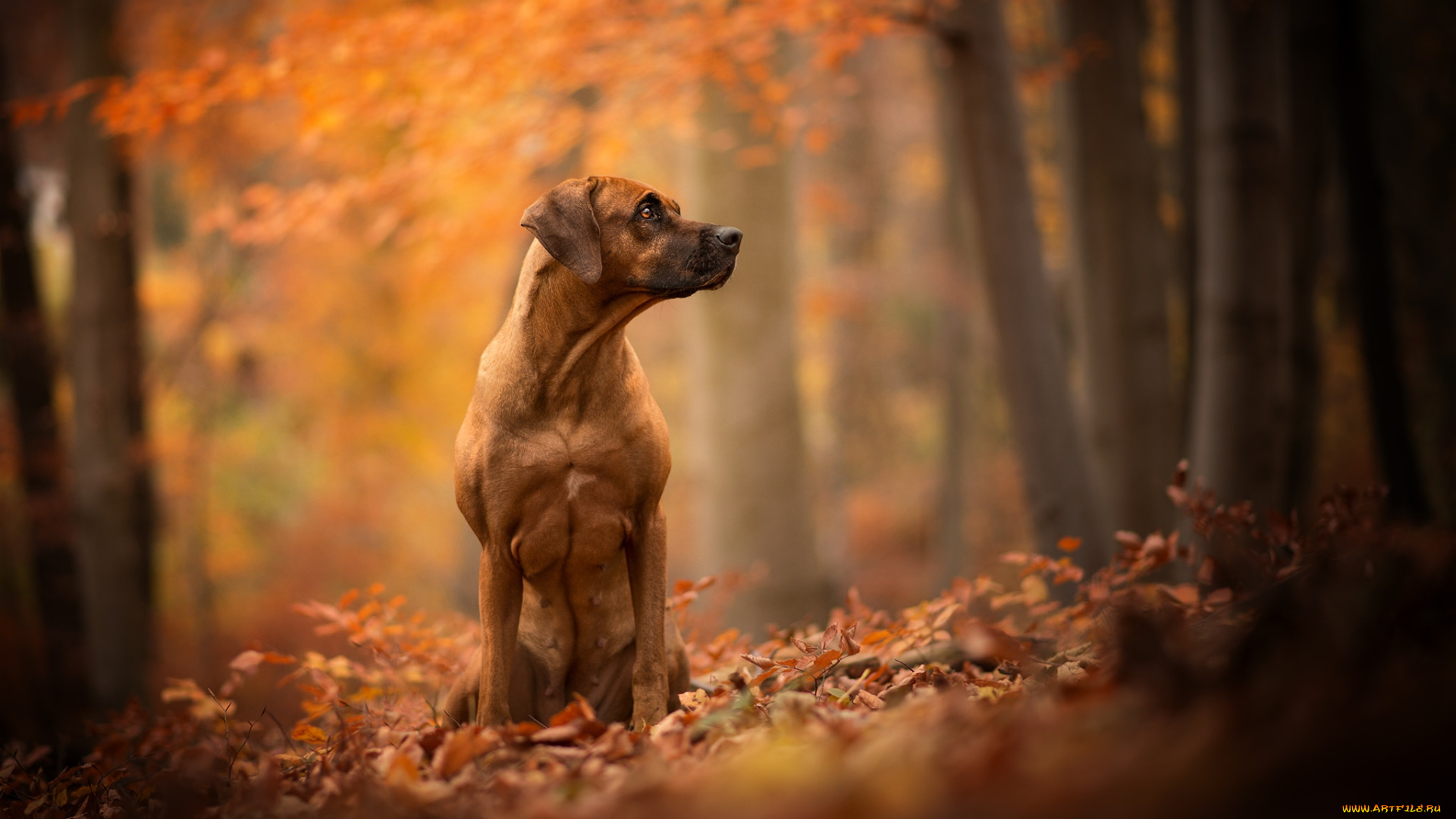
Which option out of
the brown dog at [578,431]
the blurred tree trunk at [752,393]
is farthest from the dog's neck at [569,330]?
the blurred tree trunk at [752,393]

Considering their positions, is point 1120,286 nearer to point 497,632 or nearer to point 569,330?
point 569,330

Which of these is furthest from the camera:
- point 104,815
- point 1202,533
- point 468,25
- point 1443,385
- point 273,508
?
point 273,508

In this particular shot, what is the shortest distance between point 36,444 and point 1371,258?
12670 mm

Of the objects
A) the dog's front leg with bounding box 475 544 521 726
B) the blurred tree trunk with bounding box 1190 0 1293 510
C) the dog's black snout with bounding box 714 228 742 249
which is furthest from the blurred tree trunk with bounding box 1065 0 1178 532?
the dog's front leg with bounding box 475 544 521 726

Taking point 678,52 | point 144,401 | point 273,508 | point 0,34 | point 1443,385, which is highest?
point 0,34

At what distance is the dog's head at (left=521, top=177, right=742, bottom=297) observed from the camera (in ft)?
11.5

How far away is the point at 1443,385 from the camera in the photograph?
8.12m

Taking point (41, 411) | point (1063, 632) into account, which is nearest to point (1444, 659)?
point (1063, 632)

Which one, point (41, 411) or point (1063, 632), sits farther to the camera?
point (41, 411)

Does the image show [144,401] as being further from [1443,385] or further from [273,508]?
→ [1443,385]

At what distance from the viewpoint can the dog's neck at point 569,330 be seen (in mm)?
3561

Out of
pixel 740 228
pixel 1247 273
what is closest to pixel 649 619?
pixel 1247 273

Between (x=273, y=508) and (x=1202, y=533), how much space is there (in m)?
18.0

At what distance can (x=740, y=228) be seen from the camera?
8969 millimetres
